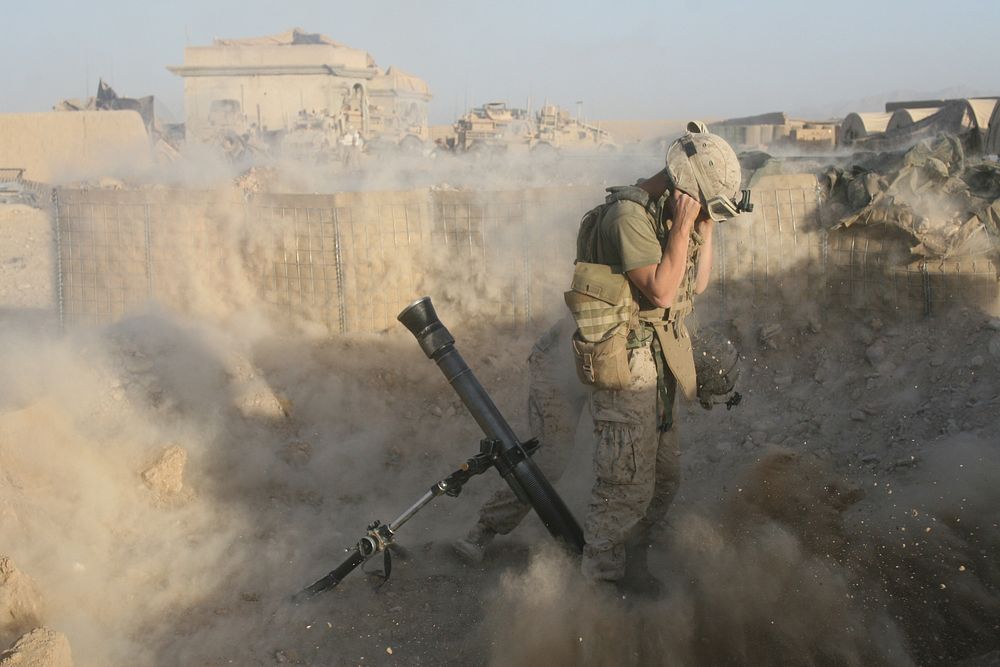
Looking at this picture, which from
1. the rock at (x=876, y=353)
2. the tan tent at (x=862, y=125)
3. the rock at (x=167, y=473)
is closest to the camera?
the rock at (x=167, y=473)

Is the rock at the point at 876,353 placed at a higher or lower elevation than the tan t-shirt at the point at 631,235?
lower

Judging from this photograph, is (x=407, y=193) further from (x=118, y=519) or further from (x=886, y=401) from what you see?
(x=886, y=401)

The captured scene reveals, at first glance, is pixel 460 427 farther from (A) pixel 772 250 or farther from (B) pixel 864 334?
(B) pixel 864 334

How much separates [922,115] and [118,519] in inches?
458

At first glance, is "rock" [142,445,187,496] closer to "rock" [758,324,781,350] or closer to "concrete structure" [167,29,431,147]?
"rock" [758,324,781,350]

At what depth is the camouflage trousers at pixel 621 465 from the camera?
3230 mm

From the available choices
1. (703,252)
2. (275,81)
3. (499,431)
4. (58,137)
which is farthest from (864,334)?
(275,81)

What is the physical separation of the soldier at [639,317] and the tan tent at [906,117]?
9.91 metres

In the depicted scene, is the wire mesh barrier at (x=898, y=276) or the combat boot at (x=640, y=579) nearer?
the combat boot at (x=640, y=579)

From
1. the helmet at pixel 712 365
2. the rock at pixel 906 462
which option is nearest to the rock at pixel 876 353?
the rock at pixel 906 462

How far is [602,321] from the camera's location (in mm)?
3189

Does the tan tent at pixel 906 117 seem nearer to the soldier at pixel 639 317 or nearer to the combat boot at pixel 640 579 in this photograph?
the soldier at pixel 639 317

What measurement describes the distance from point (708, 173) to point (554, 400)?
124 centimetres

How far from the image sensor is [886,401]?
4.93 metres
